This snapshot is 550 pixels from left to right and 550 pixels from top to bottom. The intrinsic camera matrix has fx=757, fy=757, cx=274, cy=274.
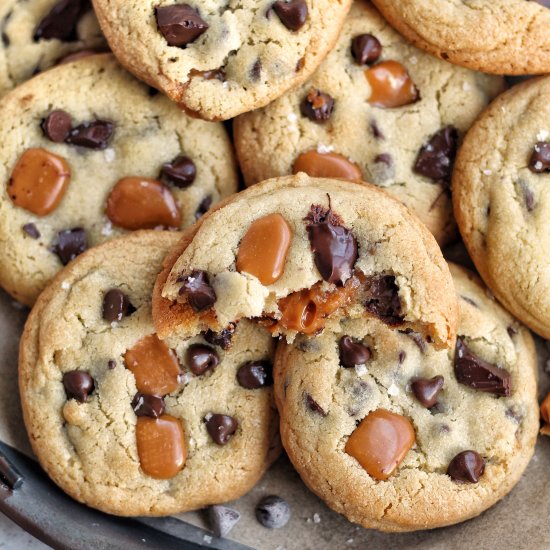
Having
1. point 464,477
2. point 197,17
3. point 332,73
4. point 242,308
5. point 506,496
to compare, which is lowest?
point 506,496

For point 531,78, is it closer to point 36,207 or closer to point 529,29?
point 529,29

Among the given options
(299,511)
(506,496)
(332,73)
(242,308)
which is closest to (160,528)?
(299,511)

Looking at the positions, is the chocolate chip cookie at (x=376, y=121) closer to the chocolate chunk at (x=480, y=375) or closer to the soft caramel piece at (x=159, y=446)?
the chocolate chunk at (x=480, y=375)

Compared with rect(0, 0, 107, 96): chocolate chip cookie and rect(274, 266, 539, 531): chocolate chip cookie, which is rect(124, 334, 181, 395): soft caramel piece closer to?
rect(274, 266, 539, 531): chocolate chip cookie

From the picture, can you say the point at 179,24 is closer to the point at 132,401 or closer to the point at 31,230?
the point at 31,230

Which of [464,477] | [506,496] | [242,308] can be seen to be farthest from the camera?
[506,496]

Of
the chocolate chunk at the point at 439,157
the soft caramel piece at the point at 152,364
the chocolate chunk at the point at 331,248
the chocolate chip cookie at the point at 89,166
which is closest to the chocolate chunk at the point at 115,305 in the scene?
the soft caramel piece at the point at 152,364

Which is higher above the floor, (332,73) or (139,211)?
(332,73)
